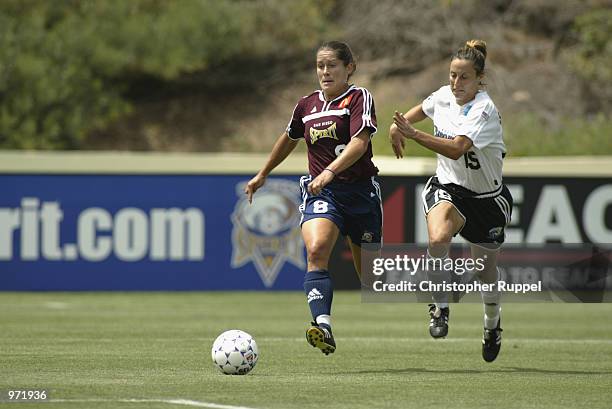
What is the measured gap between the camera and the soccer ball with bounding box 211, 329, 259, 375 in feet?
28.5

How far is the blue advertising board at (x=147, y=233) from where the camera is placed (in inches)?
753

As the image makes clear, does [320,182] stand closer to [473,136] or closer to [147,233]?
[473,136]

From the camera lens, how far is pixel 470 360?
10172 mm

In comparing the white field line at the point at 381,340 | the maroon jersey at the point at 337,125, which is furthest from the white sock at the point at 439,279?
the white field line at the point at 381,340

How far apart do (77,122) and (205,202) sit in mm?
10204

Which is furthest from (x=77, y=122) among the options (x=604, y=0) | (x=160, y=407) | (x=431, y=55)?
(x=160, y=407)

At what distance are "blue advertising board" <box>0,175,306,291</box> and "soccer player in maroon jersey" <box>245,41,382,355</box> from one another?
9.57 m

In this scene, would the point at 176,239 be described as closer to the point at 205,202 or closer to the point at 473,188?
the point at 205,202

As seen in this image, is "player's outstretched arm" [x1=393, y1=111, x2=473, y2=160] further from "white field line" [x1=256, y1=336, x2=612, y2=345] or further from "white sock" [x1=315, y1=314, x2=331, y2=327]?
"white field line" [x1=256, y1=336, x2=612, y2=345]

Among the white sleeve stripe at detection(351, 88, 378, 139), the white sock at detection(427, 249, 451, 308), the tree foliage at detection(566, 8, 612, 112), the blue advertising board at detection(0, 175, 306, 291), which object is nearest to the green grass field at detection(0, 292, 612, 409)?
the white sock at detection(427, 249, 451, 308)

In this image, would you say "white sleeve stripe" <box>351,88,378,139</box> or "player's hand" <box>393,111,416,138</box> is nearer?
"player's hand" <box>393,111,416,138</box>

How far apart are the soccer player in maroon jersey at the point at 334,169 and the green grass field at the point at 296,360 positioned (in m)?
0.84

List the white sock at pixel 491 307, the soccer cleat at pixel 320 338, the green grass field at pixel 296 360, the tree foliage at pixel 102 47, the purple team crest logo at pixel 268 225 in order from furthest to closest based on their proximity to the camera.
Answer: the tree foliage at pixel 102 47, the purple team crest logo at pixel 268 225, the white sock at pixel 491 307, the soccer cleat at pixel 320 338, the green grass field at pixel 296 360

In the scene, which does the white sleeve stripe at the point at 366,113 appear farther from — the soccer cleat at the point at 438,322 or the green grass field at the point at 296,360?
the green grass field at the point at 296,360
